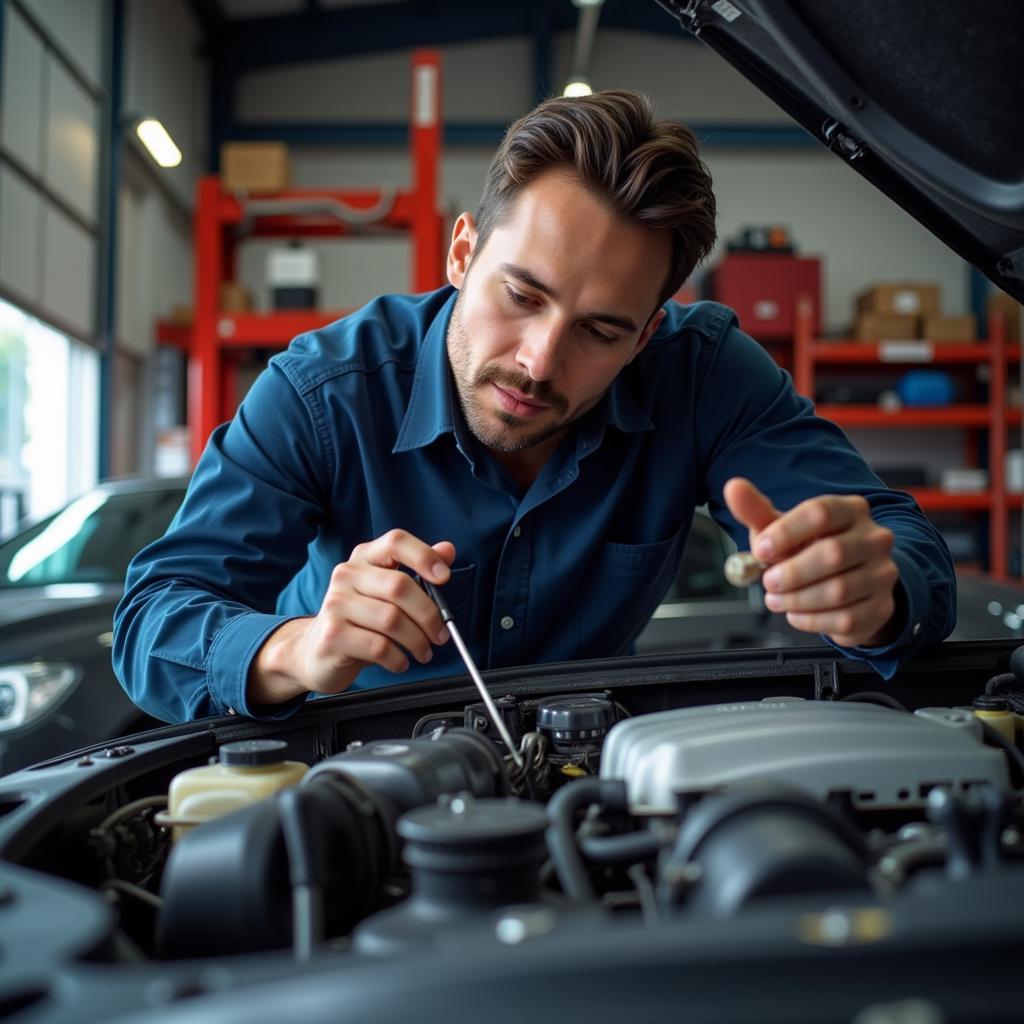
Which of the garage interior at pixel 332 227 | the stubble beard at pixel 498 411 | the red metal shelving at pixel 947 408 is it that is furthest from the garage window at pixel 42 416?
the stubble beard at pixel 498 411

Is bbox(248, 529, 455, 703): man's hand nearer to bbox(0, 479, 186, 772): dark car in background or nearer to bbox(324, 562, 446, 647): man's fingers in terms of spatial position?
bbox(324, 562, 446, 647): man's fingers

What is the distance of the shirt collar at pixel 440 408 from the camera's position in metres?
1.47

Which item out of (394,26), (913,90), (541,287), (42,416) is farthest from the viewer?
(394,26)

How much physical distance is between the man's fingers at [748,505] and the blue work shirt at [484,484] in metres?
0.47

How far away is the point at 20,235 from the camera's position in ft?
17.0

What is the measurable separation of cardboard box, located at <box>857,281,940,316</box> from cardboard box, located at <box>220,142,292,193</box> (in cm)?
362

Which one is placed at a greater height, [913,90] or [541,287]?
[913,90]

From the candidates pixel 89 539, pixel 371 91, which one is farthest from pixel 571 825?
pixel 371 91

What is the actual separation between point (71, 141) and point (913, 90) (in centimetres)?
570

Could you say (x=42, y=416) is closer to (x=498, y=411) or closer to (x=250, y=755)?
(x=498, y=411)

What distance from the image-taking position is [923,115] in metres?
1.16

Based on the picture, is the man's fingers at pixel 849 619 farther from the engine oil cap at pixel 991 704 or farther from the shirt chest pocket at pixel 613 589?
the shirt chest pocket at pixel 613 589

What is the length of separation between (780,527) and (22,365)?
5.43m

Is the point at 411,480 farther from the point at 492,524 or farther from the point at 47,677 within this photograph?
the point at 47,677
